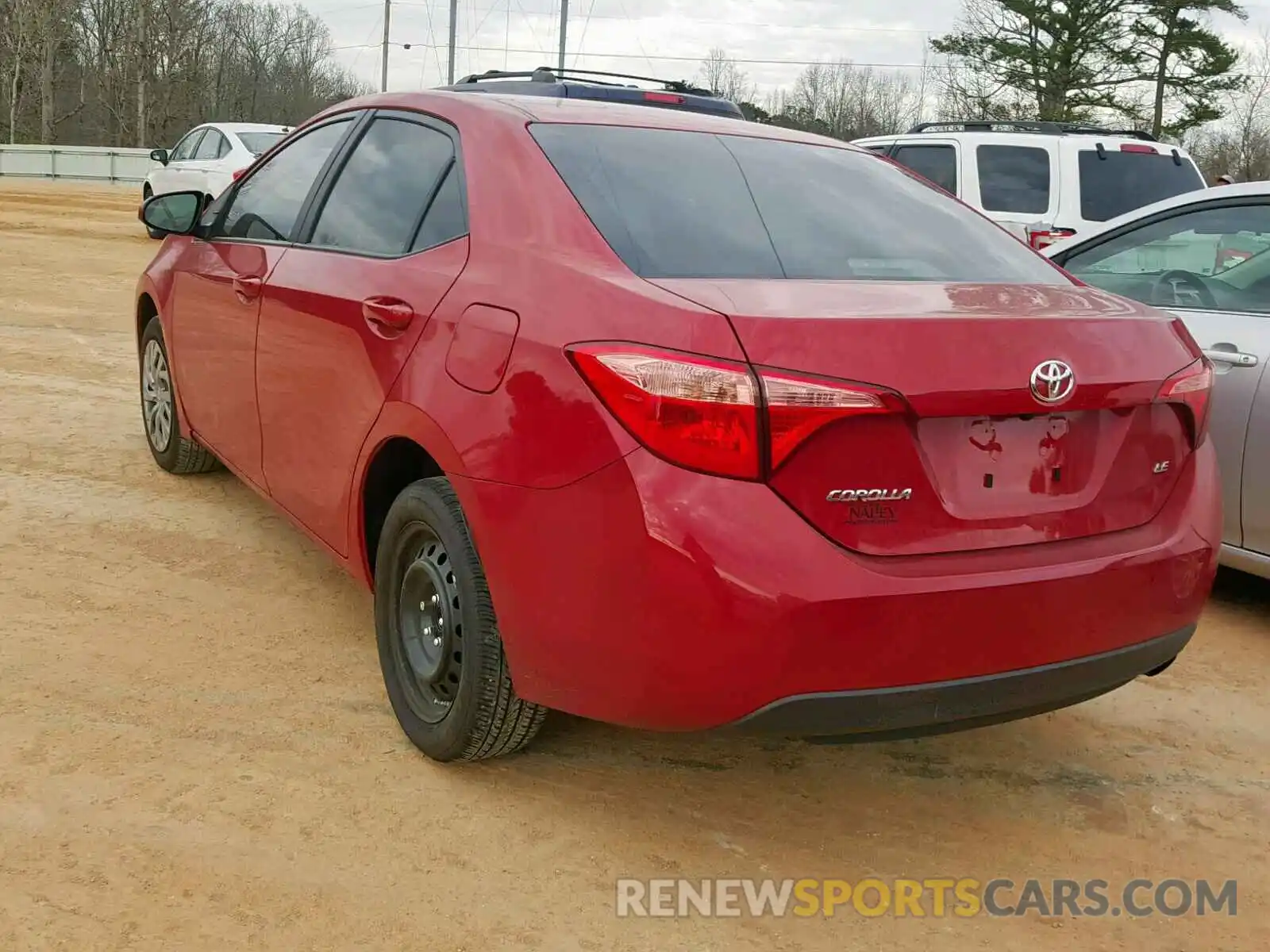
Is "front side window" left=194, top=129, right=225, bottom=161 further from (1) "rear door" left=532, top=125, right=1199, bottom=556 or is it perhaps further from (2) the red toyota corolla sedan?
(1) "rear door" left=532, top=125, right=1199, bottom=556

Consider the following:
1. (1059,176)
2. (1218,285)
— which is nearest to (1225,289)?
(1218,285)

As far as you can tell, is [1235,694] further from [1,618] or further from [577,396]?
[1,618]

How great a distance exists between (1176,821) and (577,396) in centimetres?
188

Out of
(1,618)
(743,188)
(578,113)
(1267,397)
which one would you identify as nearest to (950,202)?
(743,188)

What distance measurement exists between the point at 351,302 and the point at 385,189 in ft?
1.35

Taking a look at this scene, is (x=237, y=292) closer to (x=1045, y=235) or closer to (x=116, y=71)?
(x=1045, y=235)

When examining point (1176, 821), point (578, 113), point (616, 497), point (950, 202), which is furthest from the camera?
point (950, 202)

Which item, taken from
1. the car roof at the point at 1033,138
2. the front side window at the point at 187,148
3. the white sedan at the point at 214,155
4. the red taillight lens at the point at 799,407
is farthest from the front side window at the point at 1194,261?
the front side window at the point at 187,148

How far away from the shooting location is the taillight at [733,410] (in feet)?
7.93

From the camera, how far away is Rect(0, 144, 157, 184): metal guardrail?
35812 mm

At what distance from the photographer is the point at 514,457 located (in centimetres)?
272

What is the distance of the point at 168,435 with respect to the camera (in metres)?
5.60

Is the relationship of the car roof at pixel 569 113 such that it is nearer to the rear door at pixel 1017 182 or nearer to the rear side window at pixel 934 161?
the rear door at pixel 1017 182

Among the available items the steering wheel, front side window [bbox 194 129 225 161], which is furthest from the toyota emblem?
front side window [bbox 194 129 225 161]
